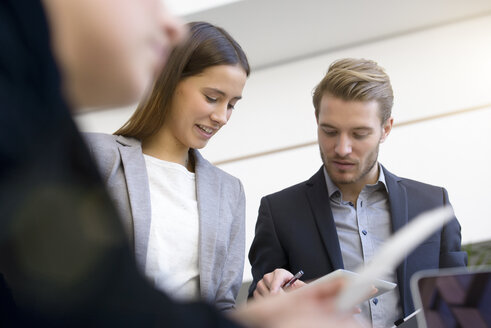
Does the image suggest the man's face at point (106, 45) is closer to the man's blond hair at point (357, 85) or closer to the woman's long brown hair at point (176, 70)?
the woman's long brown hair at point (176, 70)

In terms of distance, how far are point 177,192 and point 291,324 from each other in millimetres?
1177

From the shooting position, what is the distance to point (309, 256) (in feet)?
6.11

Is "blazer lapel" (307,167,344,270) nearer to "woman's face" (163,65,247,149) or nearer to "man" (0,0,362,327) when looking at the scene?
"woman's face" (163,65,247,149)

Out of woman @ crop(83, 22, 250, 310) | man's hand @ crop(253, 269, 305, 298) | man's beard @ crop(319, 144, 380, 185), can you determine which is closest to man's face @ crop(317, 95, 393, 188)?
man's beard @ crop(319, 144, 380, 185)

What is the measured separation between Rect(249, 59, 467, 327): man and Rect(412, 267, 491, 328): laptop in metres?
1.03

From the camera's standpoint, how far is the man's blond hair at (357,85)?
198cm

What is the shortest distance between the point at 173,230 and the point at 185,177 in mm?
200

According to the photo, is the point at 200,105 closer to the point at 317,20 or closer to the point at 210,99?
the point at 210,99

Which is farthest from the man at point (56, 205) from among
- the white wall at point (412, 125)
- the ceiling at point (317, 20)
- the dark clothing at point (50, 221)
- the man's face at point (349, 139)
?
the white wall at point (412, 125)

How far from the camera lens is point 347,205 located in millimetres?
1948

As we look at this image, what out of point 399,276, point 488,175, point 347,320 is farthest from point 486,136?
point 347,320

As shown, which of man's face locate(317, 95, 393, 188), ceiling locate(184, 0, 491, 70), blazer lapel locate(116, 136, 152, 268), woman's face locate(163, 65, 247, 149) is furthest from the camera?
ceiling locate(184, 0, 491, 70)

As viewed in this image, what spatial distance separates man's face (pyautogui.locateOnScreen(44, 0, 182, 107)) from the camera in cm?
35

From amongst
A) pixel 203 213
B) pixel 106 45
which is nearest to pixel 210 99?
pixel 203 213
